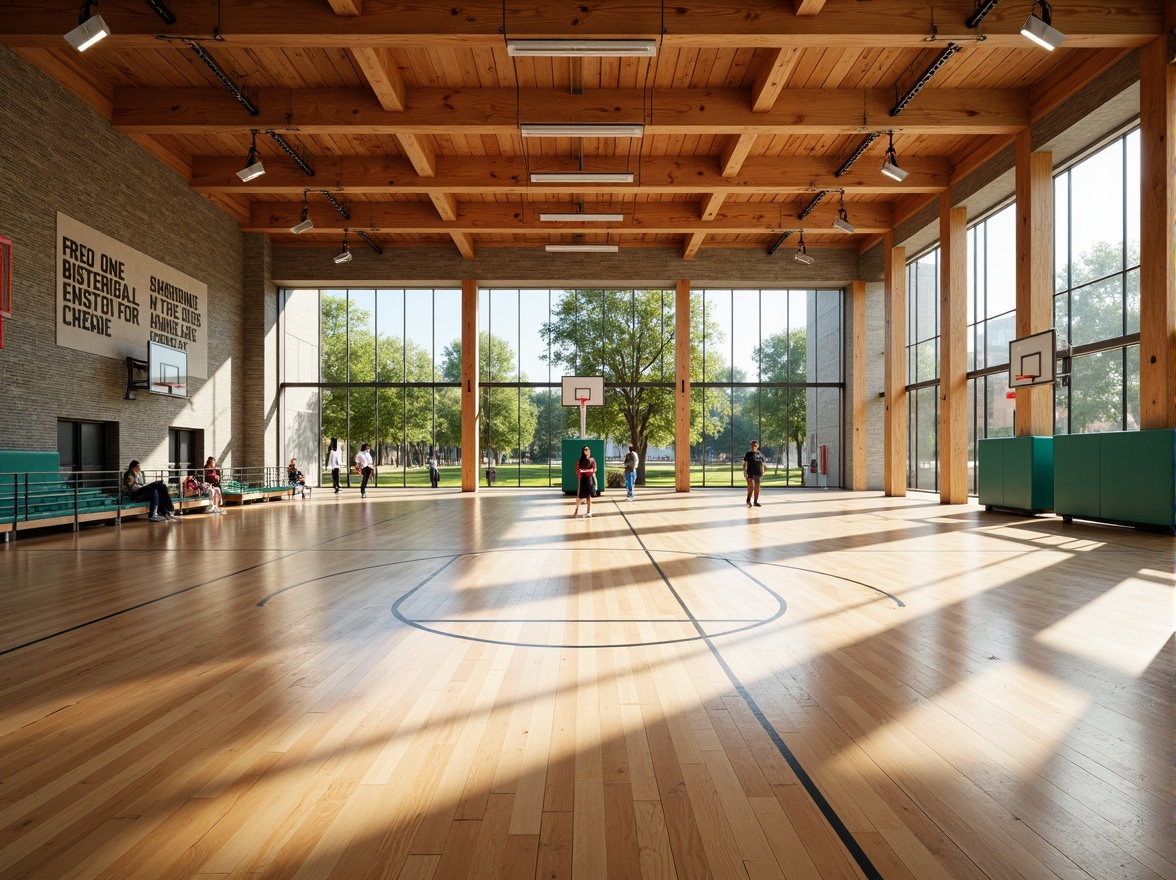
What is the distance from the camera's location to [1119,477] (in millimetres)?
10117

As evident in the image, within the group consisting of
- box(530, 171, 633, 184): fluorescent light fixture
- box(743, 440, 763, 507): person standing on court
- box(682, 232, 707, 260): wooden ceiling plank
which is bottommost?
box(743, 440, 763, 507): person standing on court

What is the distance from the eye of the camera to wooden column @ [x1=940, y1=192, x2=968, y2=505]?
51.3 ft

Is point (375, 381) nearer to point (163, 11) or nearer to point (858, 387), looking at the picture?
point (163, 11)

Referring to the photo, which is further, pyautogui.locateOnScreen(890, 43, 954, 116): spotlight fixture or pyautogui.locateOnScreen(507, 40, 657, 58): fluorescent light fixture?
pyautogui.locateOnScreen(890, 43, 954, 116): spotlight fixture

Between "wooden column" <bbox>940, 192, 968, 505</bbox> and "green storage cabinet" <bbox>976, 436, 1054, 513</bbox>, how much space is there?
2.02m

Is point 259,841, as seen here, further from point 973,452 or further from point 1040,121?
point 973,452

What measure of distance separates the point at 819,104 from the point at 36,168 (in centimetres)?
1314

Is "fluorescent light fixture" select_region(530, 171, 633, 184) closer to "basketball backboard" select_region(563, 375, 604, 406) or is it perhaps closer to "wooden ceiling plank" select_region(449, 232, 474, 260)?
"wooden ceiling plank" select_region(449, 232, 474, 260)

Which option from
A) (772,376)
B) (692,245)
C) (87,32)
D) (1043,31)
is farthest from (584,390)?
(87,32)

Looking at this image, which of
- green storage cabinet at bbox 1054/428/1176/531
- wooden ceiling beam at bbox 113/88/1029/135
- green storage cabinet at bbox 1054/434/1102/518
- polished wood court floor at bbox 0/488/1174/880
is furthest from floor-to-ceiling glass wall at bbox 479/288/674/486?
polished wood court floor at bbox 0/488/1174/880

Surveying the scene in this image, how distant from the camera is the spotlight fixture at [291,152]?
508 inches

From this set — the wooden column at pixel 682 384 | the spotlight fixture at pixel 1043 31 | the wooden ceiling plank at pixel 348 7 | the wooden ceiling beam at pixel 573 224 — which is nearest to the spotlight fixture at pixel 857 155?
Result: the wooden ceiling beam at pixel 573 224

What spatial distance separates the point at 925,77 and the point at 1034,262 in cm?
404

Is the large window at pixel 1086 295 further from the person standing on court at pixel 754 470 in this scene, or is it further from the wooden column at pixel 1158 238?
the person standing on court at pixel 754 470
